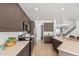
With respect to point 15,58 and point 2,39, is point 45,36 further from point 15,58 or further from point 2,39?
point 15,58

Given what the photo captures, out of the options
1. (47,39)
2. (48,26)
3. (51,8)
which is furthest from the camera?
(48,26)

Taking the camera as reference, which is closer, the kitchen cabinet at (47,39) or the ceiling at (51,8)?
the ceiling at (51,8)

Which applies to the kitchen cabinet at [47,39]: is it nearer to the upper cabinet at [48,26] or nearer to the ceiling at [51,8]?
the upper cabinet at [48,26]

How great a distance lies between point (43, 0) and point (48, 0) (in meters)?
0.05

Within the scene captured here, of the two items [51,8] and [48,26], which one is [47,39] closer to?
[48,26]

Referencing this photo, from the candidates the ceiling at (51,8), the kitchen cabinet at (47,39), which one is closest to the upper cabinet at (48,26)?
the kitchen cabinet at (47,39)

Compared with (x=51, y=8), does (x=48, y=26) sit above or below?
below

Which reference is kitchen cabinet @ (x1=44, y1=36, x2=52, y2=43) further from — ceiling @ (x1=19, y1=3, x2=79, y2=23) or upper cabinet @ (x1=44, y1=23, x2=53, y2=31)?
ceiling @ (x1=19, y1=3, x2=79, y2=23)

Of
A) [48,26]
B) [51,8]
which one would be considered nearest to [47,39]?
[48,26]

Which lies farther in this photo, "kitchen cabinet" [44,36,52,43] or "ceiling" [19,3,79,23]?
"kitchen cabinet" [44,36,52,43]

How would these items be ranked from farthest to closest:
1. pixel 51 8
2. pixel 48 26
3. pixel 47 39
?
pixel 48 26
pixel 47 39
pixel 51 8

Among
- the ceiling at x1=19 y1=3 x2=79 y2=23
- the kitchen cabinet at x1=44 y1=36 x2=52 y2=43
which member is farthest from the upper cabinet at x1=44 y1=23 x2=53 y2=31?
the ceiling at x1=19 y1=3 x2=79 y2=23

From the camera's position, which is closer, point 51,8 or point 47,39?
point 51,8

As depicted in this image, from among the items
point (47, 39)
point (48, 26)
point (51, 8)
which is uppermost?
point (51, 8)
